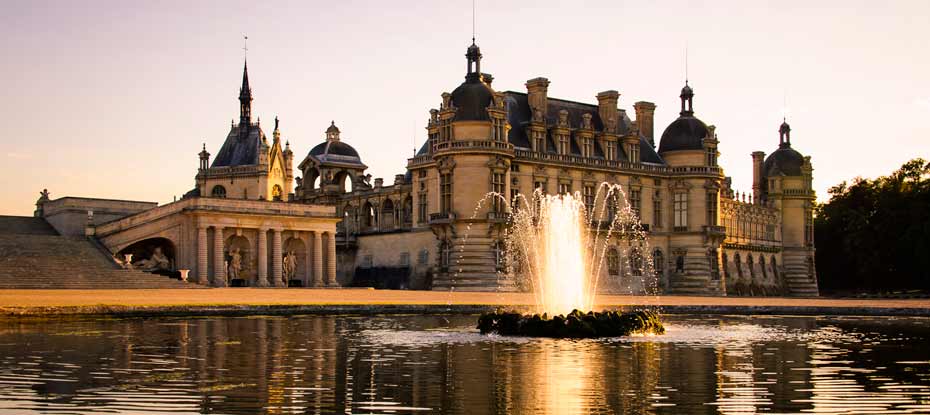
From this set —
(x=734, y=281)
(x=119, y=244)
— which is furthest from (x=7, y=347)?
(x=734, y=281)

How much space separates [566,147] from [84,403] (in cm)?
6237

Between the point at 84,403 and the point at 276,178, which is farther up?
the point at 276,178

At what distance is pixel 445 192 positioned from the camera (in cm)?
7112

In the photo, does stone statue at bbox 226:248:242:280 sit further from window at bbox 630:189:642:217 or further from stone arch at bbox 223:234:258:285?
window at bbox 630:189:642:217

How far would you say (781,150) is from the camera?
104062 mm

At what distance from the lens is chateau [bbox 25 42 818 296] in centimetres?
6869

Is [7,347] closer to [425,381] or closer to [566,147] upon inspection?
[425,381]

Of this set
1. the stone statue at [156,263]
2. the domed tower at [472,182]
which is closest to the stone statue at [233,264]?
the stone statue at [156,263]

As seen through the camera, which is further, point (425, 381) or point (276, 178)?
point (276, 178)

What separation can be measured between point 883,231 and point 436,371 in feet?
259

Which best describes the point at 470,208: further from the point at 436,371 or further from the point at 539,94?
the point at 436,371

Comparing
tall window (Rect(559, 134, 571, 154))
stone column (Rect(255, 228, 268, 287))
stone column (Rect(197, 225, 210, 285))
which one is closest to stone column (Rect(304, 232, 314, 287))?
stone column (Rect(255, 228, 268, 287))

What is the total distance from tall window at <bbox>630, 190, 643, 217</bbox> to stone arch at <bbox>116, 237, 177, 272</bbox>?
30906mm

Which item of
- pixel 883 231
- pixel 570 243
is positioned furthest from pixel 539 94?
pixel 883 231
